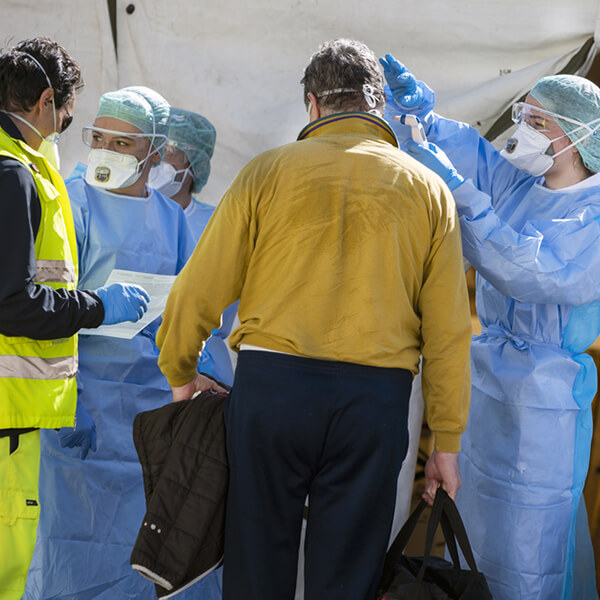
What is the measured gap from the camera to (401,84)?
212cm

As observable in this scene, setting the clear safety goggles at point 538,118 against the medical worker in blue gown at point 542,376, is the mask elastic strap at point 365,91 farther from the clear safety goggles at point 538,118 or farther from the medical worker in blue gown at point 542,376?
the clear safety goggles at point 538,118

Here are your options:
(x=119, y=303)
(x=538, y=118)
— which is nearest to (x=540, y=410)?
(x=538, y=118)

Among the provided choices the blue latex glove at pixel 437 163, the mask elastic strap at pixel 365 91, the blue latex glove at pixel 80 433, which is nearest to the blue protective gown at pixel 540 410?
the blue latex glove at pixel 437 163

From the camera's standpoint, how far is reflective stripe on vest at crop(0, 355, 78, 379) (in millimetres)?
1757

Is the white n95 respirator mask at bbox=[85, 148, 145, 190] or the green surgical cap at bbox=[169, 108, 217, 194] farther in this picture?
the green surgical cap at bbox=[169, 108, 217, 194]

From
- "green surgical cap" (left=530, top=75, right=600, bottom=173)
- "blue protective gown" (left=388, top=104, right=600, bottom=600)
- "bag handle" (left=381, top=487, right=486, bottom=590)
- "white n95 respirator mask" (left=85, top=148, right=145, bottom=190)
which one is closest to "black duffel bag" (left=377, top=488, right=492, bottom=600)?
"bag handle" (left=381, top=487, right=486, bottom=590)

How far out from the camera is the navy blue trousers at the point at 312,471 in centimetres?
146

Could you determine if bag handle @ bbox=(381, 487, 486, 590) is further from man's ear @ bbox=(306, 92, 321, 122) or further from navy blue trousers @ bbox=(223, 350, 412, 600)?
man's ear @ bbox=(306, 92, 321, 122)

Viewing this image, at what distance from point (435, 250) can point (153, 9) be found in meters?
1.95

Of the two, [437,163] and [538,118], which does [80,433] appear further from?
[538,118]

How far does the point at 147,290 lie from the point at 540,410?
1321 millimetres

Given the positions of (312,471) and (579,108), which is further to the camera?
(579,108)

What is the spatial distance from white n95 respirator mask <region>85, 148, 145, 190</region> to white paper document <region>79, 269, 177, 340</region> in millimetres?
336

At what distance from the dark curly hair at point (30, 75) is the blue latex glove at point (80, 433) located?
0.98 metres
